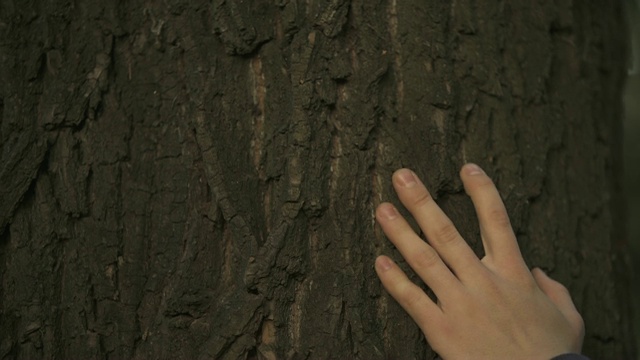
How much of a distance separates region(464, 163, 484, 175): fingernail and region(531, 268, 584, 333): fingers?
0.32 metres

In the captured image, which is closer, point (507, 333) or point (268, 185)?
point (507, 333)

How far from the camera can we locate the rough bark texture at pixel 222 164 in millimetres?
1618

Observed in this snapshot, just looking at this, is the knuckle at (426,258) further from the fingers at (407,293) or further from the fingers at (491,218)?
the fingers at (491,218)

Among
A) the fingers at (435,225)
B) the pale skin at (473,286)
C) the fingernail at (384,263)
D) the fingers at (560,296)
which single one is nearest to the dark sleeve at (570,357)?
the pale skin at (473,286)

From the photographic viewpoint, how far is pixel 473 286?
5.13 feet

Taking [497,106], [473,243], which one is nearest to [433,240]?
[473,243]

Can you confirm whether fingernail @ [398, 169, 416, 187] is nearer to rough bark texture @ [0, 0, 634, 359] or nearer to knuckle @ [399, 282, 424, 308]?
rough bark texture @ [0, 0, 634, 359]

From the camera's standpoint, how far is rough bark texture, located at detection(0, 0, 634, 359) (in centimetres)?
162

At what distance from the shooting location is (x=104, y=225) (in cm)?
168

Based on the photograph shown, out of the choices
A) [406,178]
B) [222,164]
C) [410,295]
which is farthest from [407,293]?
[222,164]

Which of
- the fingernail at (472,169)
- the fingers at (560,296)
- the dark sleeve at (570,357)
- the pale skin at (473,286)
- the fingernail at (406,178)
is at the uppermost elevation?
the fingernail at (406,178)

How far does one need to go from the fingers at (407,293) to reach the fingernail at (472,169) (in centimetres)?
31

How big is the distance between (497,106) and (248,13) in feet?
2.33

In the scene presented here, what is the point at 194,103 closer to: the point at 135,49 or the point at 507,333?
the point at 135,49
